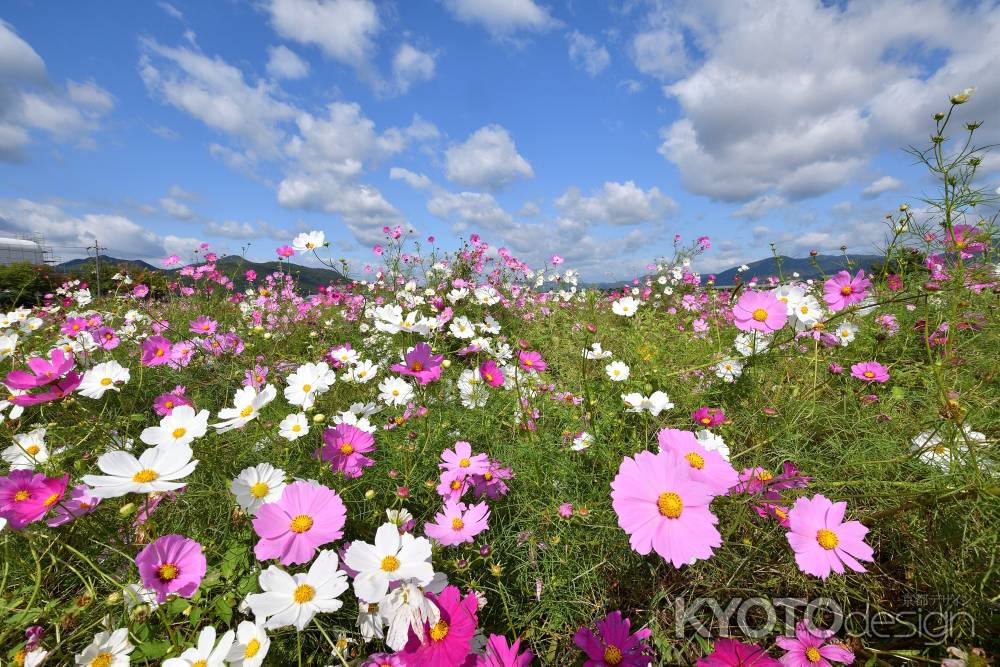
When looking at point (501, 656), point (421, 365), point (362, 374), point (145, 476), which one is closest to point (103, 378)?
point (362, 374)

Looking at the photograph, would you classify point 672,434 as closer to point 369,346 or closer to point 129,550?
point 129,550

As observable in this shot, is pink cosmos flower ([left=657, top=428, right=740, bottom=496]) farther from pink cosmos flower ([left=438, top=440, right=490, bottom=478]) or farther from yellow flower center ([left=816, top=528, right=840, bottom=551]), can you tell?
pink cosmos flower ([left=438, top=440, right=490, bottom=478])

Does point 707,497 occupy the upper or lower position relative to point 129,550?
upper

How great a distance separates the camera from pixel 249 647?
2.23ft

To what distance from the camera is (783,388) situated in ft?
5.03

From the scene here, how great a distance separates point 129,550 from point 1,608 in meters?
0.18

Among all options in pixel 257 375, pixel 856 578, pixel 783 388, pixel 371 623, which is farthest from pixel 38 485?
pixel 783 388

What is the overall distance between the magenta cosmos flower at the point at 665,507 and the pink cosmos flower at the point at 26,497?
1.05m

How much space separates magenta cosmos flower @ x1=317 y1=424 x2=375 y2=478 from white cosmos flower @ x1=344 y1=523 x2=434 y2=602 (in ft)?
0.86

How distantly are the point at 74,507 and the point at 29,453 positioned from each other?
0.48 m

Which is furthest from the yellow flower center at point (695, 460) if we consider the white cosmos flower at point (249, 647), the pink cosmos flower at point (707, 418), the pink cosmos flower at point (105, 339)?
the pink cosmos flower at point (105, 339)

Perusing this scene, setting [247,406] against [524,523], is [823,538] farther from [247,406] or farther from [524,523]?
[247,406]

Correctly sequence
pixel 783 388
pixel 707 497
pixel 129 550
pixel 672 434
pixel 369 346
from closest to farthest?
1. pixel 707 497
2. pixel 672 434
3. pixel 129 550
4. pixel 783 388
5. pixel 369 346

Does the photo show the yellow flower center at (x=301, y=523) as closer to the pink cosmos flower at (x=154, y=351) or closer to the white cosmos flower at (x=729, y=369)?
the pink cosmos flower at (x=154, y=351)
